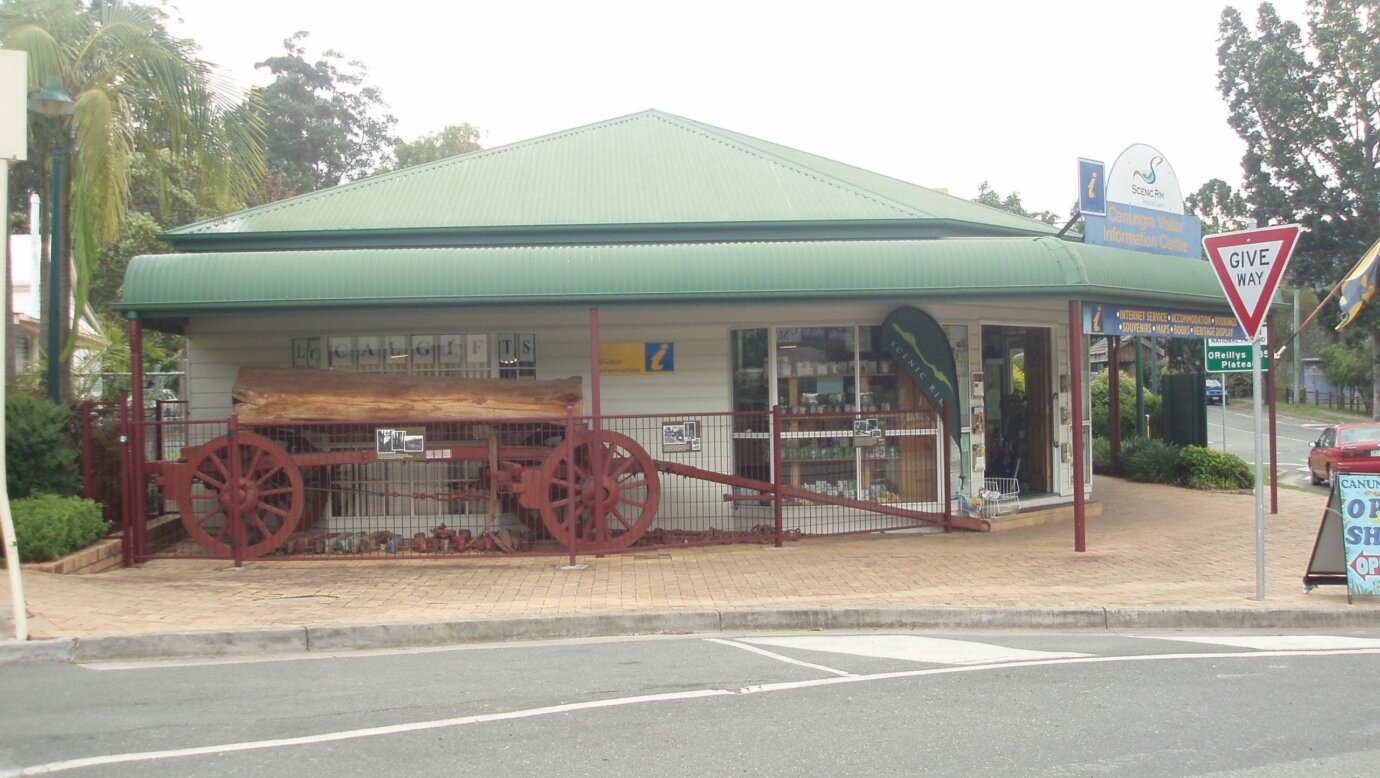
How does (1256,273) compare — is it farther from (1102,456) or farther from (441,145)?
(441,145)

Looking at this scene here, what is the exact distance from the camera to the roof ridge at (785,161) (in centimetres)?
1400

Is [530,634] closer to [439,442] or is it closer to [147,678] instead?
[147,678]

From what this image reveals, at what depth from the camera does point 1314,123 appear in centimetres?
3503

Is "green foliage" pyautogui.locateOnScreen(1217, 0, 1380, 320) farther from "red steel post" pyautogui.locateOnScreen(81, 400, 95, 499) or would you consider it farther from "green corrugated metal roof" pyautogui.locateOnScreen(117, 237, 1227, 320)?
"red steel post" pyautogui.locateOnScreen(81, 400, 95, 499)

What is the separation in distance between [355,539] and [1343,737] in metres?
9.70

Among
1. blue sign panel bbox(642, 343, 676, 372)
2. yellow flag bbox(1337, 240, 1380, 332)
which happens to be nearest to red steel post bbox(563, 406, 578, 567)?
blue sign panel bbox(642, 343, 676, 372)

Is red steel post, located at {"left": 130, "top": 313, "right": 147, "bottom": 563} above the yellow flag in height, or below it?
below

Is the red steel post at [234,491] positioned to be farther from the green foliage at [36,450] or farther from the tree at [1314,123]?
the tree at [1314,123]

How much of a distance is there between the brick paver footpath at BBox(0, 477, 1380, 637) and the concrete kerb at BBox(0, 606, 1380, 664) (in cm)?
18

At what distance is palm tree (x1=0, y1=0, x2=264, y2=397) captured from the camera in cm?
1190

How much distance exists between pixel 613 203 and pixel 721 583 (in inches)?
237

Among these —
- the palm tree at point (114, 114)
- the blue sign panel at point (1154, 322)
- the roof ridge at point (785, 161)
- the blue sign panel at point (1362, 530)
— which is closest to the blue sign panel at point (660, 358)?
the roof ridge at point (785, 161)

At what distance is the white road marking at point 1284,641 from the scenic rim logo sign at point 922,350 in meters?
5.10

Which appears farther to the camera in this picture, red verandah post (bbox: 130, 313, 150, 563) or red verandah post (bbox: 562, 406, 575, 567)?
red verandah post (bbox: 130, 313, 150, 563)
